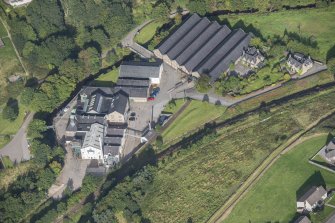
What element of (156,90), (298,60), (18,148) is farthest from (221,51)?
(18,148)

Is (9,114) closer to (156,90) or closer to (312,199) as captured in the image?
(156,90)

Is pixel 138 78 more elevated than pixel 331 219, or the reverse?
pixel 138 78

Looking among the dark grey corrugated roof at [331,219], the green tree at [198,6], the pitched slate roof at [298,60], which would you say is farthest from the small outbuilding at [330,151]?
the green tree at [198,6]

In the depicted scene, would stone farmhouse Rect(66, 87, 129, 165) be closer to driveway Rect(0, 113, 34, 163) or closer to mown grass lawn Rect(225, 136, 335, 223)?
driveway Rect(0, 113, 34, 163)

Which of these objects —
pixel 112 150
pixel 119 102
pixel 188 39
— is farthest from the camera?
pixel 188 39

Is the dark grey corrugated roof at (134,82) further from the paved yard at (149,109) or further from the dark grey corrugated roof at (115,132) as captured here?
the dark grey corrugated roof at (115,132)

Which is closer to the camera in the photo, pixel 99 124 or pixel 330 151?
pixel 330 151

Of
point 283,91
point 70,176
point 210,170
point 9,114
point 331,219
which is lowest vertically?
point 331,219

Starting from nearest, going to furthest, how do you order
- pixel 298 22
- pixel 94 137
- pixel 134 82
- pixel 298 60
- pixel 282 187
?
pixel 282 187 < pixel 94 137 < pixel 298 60 < pixel 134 82 < pixel 298 22

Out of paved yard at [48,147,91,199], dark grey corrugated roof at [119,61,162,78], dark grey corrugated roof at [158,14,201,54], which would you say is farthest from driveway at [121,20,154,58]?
paved yard at [48,147,91,199]
